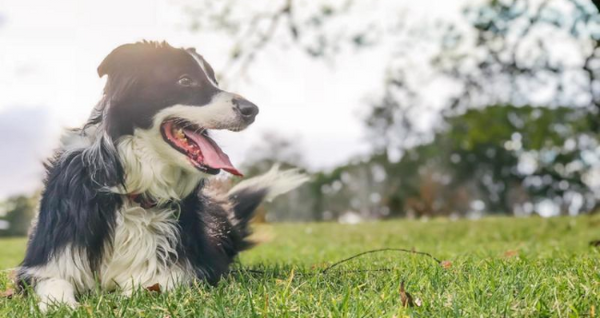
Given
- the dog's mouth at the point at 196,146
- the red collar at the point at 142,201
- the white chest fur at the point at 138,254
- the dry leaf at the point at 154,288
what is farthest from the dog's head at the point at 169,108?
the dry leaf at the point at 154,288

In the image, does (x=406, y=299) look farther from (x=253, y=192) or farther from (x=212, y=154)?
(x=253, y=192)

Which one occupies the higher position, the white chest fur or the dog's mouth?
the dog's mouth

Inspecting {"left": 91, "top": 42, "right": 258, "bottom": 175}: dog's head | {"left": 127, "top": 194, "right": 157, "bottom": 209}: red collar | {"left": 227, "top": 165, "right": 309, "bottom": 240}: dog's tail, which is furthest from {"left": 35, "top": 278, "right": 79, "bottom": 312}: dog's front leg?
{"left": 227, "top": 165, "right": 309, "bottom": 240}: dog's tail

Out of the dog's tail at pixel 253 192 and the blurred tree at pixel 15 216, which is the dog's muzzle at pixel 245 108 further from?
the blurred tree at pixel 15 216

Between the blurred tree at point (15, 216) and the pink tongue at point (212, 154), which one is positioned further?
the blurred tree at point (15, 216)

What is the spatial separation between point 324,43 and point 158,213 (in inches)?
372

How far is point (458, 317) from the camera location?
3.00 metres

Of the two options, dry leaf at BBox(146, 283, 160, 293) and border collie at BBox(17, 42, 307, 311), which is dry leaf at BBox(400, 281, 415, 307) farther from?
dry leaf at BBox(146, 283, 160, 293)

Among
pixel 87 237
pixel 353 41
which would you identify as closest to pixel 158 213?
pixel 87 237

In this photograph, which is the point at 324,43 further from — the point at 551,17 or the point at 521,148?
the point at 521,148

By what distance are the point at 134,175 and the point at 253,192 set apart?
1989 mm

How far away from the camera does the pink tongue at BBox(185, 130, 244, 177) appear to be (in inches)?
144

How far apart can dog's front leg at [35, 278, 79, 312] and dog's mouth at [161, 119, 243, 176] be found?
99 centimetres

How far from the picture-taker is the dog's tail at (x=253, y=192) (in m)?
5.59
